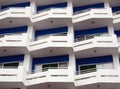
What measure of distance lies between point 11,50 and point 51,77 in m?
5.42

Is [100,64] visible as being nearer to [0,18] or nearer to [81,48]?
[81,48]

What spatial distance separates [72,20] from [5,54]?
7.28m

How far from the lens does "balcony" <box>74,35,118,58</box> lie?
24281 millimetres

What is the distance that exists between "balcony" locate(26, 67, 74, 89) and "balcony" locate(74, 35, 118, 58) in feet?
9.95

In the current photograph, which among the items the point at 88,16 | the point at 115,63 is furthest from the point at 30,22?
the point at 115,63

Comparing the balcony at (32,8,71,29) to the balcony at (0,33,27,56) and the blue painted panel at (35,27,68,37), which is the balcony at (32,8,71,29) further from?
the balcony at (0,33,27,56)

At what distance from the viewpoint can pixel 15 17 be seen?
88.7 feet

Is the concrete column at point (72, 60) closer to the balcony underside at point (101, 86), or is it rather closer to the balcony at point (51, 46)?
the balcony at point (51, 46)

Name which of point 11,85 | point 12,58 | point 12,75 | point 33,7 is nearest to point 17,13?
point 33,7

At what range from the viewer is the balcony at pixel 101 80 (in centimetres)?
2184

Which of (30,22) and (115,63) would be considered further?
(30,22)

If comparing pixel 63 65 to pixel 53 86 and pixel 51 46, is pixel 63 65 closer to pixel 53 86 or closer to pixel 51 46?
pixel 51 46

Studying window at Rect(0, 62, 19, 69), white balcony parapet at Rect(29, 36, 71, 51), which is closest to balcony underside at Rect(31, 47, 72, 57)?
white balcony parapet at Rect(29, 36, 71, 51)

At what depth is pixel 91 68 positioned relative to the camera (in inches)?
977
